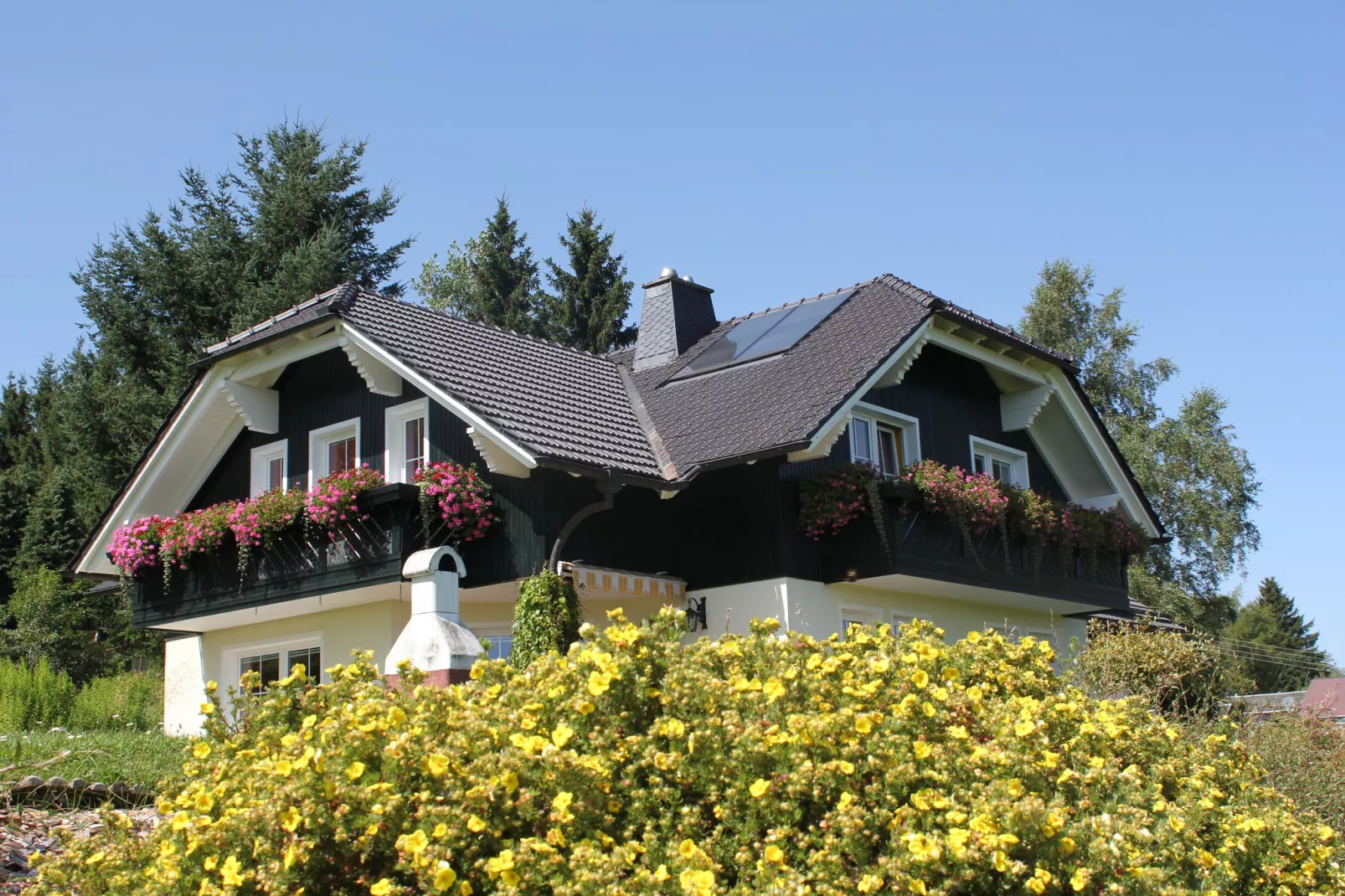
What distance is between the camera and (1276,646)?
249ft

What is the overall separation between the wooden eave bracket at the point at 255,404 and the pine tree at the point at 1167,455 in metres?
24.1

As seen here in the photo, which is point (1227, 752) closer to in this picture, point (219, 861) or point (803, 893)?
point (803, 893)

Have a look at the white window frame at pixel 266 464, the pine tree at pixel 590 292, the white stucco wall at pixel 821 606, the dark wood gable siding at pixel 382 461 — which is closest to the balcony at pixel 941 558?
the white stucco wall at pixel 821 606

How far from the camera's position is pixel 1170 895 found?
190 inches

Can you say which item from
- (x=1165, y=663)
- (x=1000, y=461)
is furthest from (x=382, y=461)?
(x=1165, y=663)

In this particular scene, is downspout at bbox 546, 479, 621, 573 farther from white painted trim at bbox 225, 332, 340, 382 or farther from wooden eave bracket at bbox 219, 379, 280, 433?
wooden eave bracket at bbox 219, 379, 280, 433

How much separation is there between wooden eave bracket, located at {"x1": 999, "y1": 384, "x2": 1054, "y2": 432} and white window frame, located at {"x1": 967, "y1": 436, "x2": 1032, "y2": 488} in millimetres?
394

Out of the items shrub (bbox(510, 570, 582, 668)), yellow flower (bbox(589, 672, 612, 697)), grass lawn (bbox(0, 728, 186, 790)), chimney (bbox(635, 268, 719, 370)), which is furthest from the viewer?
chimney (bbox(635, 268, 719, 370))

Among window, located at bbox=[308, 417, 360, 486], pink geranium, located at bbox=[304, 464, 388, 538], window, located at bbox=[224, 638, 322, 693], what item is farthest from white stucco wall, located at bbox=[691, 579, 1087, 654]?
window, located at bbox=[224, 638, 322, 693]

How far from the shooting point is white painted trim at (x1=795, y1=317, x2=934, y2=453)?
1489cm

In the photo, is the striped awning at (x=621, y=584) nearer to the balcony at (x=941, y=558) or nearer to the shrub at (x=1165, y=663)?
the balcony at (x=941, y=558)

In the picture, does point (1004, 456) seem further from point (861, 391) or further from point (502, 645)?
point (502, 645)

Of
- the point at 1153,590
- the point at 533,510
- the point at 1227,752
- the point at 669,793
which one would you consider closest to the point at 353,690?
the point at 669,793

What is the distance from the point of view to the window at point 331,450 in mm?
17625
